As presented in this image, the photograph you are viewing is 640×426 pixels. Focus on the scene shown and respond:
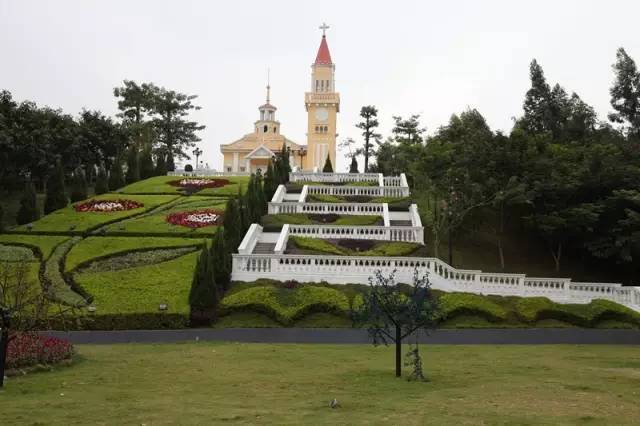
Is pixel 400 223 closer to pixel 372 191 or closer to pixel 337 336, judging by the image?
pixel 372 191

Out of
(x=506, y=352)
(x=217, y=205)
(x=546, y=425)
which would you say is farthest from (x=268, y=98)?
(x=546, y=425)


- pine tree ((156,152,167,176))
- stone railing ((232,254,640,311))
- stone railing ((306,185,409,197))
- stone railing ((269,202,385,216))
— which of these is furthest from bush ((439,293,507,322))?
pine tree ((156,152,167,176))

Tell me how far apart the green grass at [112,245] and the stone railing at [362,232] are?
20.0 feet

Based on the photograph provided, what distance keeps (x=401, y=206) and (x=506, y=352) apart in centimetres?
2508

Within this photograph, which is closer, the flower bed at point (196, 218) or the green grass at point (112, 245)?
the green grass at point (112, 245)

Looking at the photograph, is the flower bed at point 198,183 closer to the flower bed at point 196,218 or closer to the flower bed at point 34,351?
the flower bed at point 196,218

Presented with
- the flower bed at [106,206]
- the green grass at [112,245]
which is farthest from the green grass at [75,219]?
the green grass at [112,245]

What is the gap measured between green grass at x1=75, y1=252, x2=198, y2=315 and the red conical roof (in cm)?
5827

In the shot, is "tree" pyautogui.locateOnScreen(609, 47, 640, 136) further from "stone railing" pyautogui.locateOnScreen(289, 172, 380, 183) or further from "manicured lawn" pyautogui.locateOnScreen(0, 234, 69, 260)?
"manicured lawn" pyautogui.locateOnScreen(0, 234, 69, 260)

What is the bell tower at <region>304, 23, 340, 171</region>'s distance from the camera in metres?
82.6

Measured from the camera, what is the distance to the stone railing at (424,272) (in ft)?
89.4

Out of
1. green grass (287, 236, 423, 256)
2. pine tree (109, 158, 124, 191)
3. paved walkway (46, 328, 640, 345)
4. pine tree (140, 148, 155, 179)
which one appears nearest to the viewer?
paved walkway (46, 328, 640, 345)

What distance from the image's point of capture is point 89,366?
16000 mm

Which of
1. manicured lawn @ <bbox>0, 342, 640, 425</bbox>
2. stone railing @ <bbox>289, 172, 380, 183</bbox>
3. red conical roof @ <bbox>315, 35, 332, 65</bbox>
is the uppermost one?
red conical roof @ <bbox>315, 35, 332, 65</bbox>
